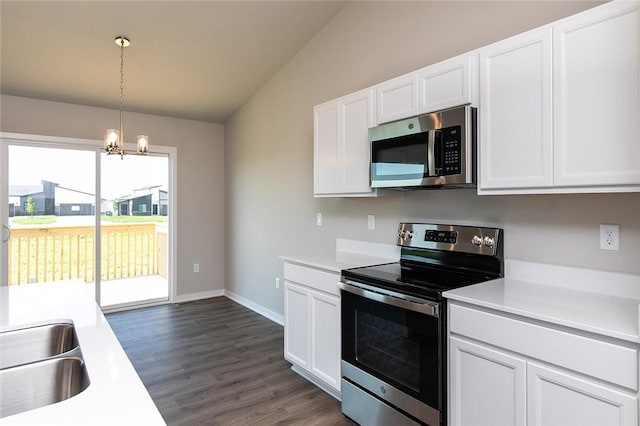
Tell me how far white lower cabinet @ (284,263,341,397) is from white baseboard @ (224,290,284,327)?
1201 mm

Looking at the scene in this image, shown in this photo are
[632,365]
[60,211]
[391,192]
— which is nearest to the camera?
[632,365]

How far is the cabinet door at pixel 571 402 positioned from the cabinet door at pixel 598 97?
0.80m

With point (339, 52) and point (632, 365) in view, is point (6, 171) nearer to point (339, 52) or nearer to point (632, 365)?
point (339, 52)

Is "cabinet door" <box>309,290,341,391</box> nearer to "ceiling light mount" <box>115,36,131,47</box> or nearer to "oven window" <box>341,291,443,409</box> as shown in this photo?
"oven window" <box>341,291,443,409</box>

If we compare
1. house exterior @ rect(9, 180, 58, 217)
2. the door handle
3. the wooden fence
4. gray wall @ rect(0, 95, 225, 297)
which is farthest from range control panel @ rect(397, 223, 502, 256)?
the door handle

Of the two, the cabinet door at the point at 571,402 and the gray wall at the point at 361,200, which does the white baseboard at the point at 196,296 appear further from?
the cabinet door at the point at 571,402

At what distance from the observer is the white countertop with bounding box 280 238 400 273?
8.69 ft

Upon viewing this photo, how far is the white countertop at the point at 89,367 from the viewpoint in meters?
0.79

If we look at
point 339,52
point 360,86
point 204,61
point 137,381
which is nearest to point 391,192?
point 360,86

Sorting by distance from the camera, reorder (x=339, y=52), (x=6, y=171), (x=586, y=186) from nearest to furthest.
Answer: (x=586, y=186) → (x=339, y=52) → (x=6, y=171)

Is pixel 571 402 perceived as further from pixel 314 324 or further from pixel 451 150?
pixel 314 324

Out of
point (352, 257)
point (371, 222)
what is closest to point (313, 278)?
point (352, 257)

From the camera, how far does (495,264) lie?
2.12 m

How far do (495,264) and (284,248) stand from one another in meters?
2.48
